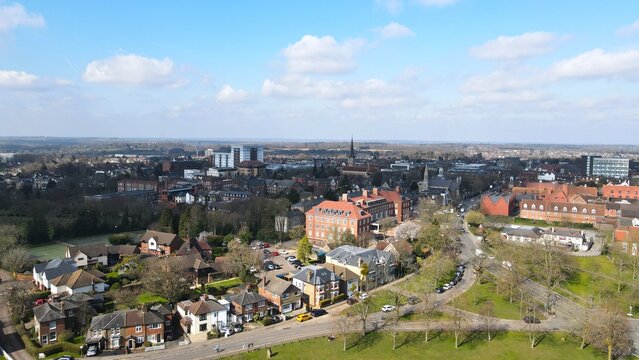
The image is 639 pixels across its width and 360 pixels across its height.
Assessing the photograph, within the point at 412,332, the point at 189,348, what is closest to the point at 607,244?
the point at 412,332

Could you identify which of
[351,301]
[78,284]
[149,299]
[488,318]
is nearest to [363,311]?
[351,301]

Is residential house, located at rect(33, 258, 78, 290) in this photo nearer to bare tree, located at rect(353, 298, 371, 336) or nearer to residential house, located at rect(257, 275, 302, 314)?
residential house, located at rect(257, 275, 302, 314)

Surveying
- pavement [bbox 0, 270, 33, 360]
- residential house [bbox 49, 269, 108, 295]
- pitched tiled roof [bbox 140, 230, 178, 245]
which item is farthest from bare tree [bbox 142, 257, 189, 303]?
pitched tiled roof [bbox 140, 230, 178, 245]

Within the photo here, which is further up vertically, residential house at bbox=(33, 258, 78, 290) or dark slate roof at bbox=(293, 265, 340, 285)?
dark slate roof at bbox=(293, 265, 340, 285)

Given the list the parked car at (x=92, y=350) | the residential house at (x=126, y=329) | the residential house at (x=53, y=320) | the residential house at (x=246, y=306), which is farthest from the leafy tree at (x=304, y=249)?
the parked car at (x=92, y=350)

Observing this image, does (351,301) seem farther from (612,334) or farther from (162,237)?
(162,237)

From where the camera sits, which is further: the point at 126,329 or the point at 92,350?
the point at 126,329
